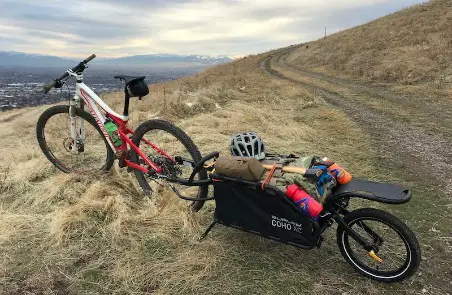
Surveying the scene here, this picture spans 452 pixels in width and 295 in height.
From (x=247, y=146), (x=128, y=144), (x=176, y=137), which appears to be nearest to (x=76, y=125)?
(x=128, y=144)

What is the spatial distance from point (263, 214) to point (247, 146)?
978 millimetres

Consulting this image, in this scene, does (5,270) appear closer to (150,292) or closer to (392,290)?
(150,292)

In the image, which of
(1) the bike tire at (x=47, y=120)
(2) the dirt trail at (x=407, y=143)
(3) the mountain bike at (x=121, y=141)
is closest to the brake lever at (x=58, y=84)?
(3) the mountain bike at (x=121, y=141)

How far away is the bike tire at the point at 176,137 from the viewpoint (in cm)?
498

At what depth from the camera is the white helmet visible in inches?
180

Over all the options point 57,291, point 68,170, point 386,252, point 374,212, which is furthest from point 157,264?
point 68,170

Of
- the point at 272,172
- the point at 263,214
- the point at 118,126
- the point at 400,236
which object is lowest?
the point at 400,236

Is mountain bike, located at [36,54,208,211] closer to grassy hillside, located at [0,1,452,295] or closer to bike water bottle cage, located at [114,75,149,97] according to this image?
bike water bottle cage, located at [114,75,149,97]

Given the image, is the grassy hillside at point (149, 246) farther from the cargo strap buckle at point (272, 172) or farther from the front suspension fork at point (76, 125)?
the cargo strap buckle at point (272, 172)

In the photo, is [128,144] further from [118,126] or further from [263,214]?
[263,214]

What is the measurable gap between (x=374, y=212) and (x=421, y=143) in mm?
6675

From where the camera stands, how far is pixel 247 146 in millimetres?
4586

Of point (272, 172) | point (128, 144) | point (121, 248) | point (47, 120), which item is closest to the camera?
point (272, 172)

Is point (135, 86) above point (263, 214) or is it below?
above
